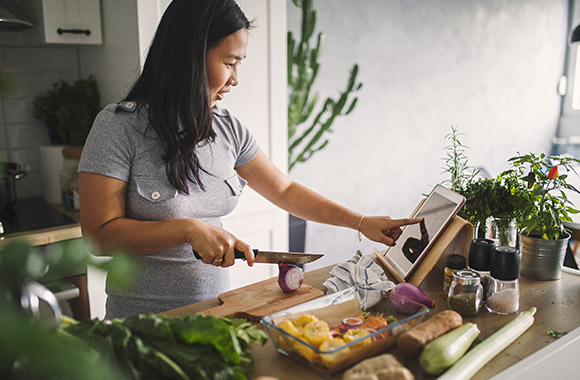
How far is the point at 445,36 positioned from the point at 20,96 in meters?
3.26

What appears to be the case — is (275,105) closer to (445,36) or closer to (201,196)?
(201,196)

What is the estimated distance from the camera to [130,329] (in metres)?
0.86

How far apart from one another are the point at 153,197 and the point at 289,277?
42 centimetres

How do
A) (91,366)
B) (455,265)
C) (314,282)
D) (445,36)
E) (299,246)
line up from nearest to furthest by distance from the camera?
(91,366), (455,265), (314,282), (299,246), (445,36)

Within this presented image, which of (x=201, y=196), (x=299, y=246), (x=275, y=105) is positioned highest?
(x=275, y=105)

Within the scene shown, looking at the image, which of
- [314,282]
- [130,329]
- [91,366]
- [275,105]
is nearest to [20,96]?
[275,105]

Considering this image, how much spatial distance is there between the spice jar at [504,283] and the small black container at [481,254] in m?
0.06

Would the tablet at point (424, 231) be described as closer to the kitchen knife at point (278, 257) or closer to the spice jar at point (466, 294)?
the spice jar at point (466, 294)

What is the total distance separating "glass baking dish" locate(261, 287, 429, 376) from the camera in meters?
0.93

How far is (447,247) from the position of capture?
4.42 ft

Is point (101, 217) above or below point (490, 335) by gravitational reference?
above

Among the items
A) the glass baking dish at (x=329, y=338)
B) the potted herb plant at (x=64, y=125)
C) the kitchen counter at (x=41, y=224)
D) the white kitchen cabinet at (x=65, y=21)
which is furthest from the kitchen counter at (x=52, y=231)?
the glass baking dish at (x=329, y=338)

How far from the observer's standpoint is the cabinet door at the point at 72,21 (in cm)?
220

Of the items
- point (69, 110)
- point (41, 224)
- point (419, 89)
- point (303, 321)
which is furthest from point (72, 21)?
point (419, 89)
